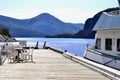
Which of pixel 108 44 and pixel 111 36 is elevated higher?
pixel 111 36

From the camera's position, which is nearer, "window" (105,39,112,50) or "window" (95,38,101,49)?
"window" (105,39,112,50)

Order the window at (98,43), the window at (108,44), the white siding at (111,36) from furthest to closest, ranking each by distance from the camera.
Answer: the window at (98,43)
the window at (108,44)
the white siding at (111,36)

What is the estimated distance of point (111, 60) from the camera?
23172 mm

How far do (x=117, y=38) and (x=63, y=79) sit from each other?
12.9 metres

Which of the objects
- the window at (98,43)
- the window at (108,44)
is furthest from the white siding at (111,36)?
the window at (98,43)

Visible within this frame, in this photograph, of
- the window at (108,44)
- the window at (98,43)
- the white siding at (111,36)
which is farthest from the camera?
the window at (98,43)

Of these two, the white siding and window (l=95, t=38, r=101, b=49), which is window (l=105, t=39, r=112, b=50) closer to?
the white siding

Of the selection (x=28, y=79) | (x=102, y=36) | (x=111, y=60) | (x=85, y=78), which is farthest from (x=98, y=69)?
(x=102, y=36)

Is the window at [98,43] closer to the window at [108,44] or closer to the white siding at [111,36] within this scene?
the white siding at [111,36]

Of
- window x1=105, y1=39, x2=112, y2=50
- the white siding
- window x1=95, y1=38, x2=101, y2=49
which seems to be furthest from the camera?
window x1=95, y1=38, x2=101, y2=49

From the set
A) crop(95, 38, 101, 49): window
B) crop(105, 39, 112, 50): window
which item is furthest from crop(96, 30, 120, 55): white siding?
crop(95, 38, 101, 49): window

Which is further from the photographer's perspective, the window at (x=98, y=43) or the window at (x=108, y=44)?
the window at (x=98, y=43)

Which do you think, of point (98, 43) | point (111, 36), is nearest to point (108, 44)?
point (111, 36)

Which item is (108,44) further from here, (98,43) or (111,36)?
(98,43)
